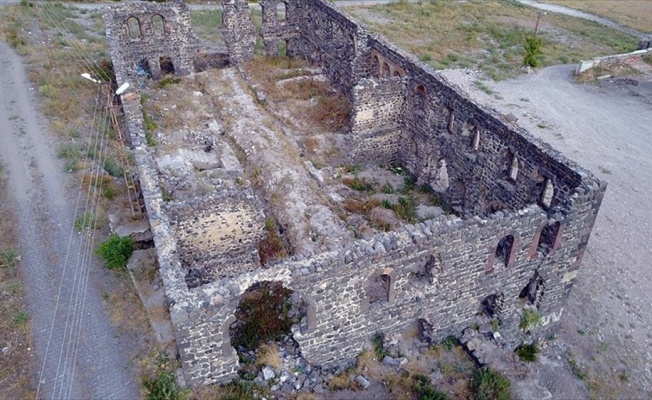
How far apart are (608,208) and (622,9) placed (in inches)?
1554

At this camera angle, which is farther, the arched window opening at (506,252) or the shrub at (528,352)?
the shrub at (528,352)

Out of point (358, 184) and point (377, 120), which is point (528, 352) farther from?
point (377, 120)


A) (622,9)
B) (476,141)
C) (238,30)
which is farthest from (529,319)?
(622,9)

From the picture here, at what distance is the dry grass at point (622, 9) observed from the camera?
45.0 m

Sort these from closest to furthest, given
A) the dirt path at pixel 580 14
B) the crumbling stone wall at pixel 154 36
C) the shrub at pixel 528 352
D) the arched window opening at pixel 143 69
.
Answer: the shrub at pixel 528 352 < the crumbling stone wall at pixel 154 36 < the arched window opening at pixel 143 69 < the dirt path at pixel 580 14

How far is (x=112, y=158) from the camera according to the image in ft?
65.6

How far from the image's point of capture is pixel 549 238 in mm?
12852

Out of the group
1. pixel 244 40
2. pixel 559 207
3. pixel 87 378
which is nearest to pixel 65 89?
pixel 244 40

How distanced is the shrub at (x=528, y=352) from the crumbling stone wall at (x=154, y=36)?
815 inches

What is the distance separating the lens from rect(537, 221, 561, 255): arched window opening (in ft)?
41.1

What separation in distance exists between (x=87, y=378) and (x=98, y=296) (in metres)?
2.70

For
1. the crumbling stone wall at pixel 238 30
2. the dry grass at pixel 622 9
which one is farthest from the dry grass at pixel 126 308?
the dry grass at pixel 622 9

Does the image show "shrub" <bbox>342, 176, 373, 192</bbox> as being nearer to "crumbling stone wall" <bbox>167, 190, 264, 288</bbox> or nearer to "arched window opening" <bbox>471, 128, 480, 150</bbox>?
"arched window opening" <bbox>471, 128, 480, 150</bbox>

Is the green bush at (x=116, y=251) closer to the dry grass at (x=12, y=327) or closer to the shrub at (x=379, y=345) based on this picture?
the dry grass at (x=12, y=327)
